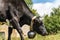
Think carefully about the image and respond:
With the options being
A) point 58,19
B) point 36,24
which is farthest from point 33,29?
point 58,19

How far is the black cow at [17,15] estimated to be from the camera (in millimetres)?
9898

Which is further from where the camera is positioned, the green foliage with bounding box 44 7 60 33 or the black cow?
the green foliage with bounding box 44 7 60 33

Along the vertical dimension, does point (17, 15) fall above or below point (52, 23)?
below

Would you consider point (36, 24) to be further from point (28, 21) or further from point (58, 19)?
point (58, 19)

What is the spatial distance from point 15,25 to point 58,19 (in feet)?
78.4

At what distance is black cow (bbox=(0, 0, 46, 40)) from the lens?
9.90 meters

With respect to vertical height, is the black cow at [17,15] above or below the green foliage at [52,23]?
below

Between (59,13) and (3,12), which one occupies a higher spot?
(59,13)

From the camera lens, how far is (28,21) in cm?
1006

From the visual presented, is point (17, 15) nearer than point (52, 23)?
Yes

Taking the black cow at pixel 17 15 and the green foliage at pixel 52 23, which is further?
the green foliage at pixel 52 23

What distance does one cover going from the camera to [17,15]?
32.6ft

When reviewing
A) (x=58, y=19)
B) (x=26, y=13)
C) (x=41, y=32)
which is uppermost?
(x=58, y=19)

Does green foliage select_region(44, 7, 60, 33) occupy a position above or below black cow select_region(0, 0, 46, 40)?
above
